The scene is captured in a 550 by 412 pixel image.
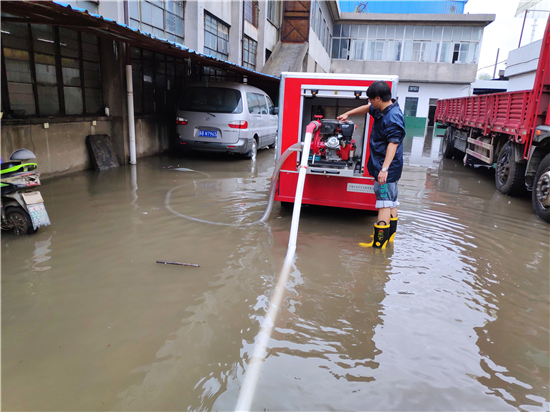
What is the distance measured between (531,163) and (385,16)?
32.5m

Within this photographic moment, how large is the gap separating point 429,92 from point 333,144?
113ft

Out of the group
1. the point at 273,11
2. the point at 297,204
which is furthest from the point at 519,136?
the point at 273,11

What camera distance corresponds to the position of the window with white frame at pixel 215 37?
→ 1447 cm

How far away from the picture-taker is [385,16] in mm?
34312

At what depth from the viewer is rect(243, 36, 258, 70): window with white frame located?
60.3 feet

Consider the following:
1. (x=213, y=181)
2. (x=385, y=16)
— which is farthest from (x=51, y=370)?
(x=385, y=16)

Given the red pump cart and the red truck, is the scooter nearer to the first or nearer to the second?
the red pump cart

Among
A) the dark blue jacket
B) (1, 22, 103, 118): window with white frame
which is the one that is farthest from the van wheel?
the dark blue jacket

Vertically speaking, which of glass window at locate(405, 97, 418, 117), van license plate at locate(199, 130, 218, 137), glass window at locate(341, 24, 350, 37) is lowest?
van license plate at locate(199, 130, 218, 137)

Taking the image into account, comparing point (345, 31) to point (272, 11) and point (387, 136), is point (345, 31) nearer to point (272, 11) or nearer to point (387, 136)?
point (272, 11)

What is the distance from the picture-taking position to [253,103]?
34.3 ft

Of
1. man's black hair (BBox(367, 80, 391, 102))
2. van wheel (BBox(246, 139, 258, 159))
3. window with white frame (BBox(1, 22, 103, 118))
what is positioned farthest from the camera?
van wheel (BBox(246, 139, 258, 159))

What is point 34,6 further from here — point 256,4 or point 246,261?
point 256,4

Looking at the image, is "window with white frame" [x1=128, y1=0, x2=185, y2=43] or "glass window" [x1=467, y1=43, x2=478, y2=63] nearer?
"window with white frame" [x1=128, y1=0, x2=185, y2=43]
